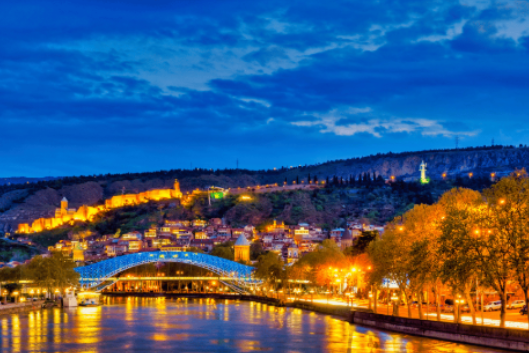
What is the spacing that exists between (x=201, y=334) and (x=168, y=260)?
68.3 metres

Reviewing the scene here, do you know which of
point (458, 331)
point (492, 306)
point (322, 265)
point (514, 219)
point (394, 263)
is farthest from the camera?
point (322, 265)

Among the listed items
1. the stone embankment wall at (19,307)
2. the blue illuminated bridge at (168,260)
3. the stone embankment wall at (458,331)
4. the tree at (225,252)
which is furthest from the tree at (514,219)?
the tree at (225,252)

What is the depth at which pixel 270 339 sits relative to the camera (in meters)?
49.2

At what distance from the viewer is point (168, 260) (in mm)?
121312

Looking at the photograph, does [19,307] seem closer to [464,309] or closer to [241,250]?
[464,309]

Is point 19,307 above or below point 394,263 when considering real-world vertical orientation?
below

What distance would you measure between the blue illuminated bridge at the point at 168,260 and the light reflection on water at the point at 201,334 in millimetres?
45598

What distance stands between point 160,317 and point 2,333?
19139 millimetres

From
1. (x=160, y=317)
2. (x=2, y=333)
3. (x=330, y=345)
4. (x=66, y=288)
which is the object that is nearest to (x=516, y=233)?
(x=330, y=345)

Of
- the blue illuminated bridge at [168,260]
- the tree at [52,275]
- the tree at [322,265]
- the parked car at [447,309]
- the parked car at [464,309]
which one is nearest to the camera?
the parked car at [464,309]

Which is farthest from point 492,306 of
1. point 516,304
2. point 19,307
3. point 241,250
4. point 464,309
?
point 241,250

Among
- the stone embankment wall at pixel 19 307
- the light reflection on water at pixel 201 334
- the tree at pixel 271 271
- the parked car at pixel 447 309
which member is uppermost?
the tree at pixel 271 271

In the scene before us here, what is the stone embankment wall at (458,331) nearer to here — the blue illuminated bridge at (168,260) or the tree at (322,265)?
the tree at (322,265)

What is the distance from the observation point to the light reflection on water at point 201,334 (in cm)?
4391
